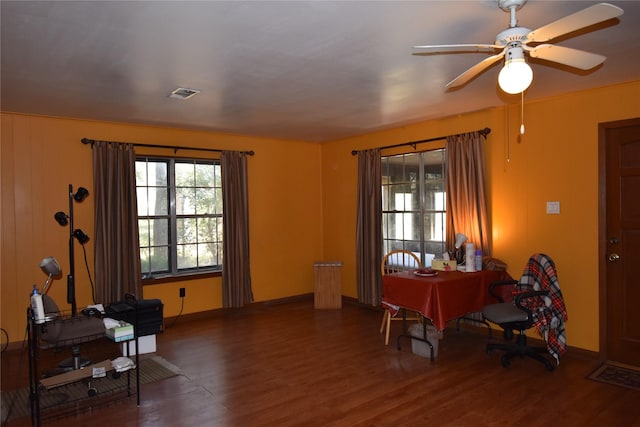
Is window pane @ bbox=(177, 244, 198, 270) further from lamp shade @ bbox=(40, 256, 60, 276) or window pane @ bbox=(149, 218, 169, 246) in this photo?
lamp shade @ bbox=(40, 256, 60, 276)

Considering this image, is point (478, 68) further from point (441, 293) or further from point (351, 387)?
point (351, 387)

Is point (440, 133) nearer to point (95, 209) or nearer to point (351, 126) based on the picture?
point (351, 126)

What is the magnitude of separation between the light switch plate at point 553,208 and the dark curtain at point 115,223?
15.2 feet

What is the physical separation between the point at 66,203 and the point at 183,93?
2.13m

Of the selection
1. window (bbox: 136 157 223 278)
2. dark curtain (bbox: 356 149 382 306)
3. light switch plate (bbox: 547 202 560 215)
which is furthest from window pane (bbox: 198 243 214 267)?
light switch plate (bbox: 547 202 560 215)

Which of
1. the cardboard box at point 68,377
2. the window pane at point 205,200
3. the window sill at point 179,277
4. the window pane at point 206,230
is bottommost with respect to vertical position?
the cardboard box at point 68,377

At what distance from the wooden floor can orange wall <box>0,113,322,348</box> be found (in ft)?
2.61

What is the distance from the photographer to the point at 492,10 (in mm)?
2393

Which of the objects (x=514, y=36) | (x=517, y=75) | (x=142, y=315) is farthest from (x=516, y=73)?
(x=142, y=315)

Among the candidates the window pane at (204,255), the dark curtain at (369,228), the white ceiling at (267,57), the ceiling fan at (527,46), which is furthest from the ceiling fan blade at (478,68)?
the window pane at (204,255)

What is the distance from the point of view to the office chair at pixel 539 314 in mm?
3873

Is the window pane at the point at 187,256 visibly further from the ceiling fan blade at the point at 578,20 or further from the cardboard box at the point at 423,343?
the ceiling fan blade at the point at 578,20

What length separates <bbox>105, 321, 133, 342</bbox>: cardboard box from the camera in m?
3.46

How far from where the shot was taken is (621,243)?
400 centimetres
